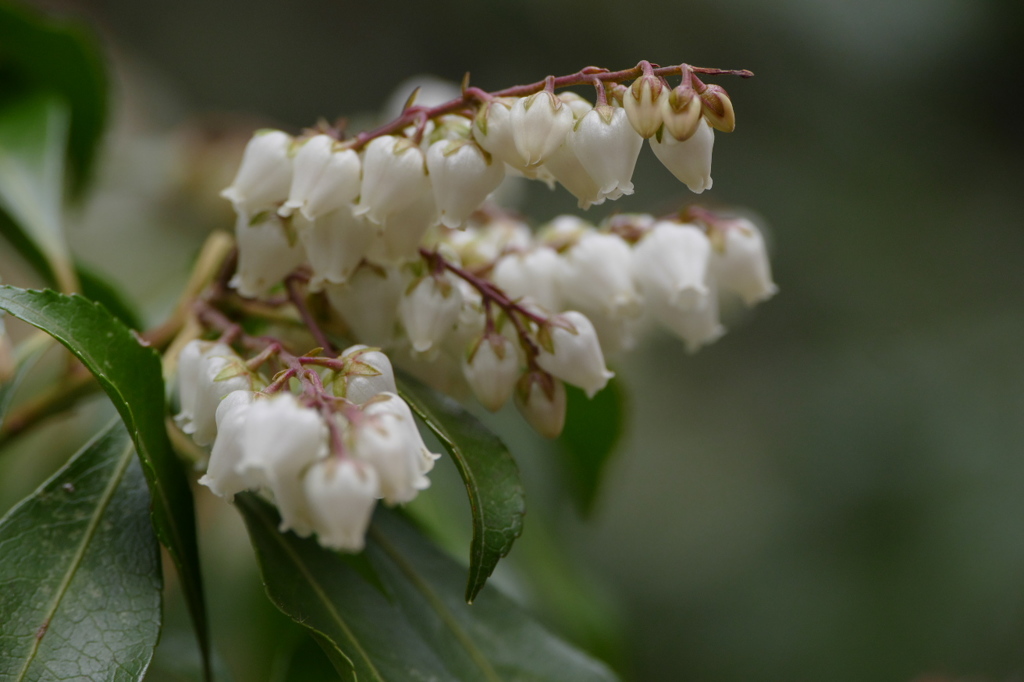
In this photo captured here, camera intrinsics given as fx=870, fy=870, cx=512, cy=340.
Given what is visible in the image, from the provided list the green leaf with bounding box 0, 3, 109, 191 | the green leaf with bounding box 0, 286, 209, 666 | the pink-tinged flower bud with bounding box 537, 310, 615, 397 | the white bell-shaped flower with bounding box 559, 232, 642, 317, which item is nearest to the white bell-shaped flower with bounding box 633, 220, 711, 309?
the white bell-shaped flower with bounding box 559, 232, 642, 317

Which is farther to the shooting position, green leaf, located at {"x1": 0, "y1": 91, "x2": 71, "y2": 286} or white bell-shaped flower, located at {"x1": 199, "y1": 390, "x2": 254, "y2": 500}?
green leaf, located at {"x1": 0, "y1": 91, "x2": 71, "y2": 286}

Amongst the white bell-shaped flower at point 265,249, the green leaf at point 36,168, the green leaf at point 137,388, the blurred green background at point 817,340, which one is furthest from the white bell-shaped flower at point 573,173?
the blurred green background at point 817,340

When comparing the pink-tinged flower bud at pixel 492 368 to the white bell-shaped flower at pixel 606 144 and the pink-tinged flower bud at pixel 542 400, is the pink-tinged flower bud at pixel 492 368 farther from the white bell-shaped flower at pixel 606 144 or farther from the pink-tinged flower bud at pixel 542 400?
the white bell-shaped flower at pixel 606 144

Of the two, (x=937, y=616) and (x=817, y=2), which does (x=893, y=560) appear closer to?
(x=937, y=616)

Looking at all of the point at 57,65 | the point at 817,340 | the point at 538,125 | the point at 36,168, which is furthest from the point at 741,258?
the point at 817,340

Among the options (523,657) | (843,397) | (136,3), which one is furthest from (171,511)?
(136,3)

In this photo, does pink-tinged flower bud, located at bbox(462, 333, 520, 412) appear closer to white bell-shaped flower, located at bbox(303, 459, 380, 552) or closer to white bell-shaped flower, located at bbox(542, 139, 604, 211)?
white bell-shaped flower, located at bbox(542, 139, 604, 211)
